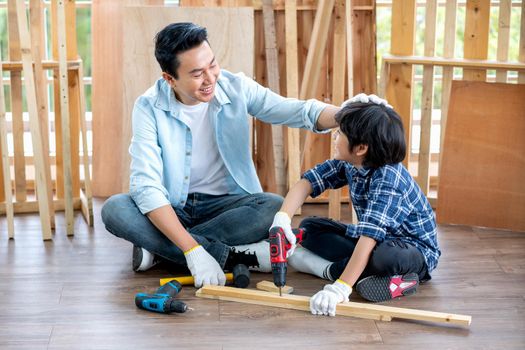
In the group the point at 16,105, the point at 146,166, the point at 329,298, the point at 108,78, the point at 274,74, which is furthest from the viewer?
the point at 108,78

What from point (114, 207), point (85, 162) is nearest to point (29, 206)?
point (85, 162)

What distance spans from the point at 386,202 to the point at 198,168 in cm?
84

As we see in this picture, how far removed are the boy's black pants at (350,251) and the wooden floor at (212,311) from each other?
10 cm

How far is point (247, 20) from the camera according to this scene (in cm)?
392

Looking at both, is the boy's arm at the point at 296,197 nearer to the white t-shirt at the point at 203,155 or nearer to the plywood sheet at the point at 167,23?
the white t-shirt at the point at 203,155

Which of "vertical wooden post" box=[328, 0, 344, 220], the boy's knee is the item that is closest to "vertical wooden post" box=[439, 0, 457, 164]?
"vertical wooden post" box=[328, 0, 344, 220]

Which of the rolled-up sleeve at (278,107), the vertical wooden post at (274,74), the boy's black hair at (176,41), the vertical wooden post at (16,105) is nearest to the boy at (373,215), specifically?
the rolled-up sleeve at (278,107)

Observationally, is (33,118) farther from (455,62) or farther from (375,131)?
(455,62)

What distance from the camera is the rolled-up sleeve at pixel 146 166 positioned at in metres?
3.03

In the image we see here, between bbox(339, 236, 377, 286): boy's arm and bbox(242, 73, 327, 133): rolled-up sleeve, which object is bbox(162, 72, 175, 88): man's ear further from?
bbox(339, 236, 377, 286): boy's arm

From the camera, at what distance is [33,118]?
3598 millimetres

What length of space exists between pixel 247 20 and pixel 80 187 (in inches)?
48.5

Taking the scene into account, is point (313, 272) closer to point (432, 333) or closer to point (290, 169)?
point (432, 333)

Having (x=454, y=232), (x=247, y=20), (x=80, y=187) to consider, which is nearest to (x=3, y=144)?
(x=80, y=187)
